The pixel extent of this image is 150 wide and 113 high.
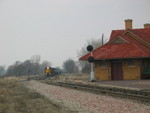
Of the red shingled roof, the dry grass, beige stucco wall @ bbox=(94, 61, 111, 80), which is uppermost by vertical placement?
the red shingled roof

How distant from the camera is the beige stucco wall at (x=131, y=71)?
31.1m

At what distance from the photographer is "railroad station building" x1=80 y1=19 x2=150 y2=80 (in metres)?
31.2

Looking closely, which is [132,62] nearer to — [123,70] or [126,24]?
[123,70]

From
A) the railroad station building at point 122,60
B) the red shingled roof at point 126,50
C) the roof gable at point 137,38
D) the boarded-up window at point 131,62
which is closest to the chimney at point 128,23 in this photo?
the red shingled roof at point 126,50

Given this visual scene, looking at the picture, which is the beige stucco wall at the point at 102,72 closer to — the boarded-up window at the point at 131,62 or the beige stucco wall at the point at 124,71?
the beige stucco wall at the point at 124,71

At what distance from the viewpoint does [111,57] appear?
31.7m

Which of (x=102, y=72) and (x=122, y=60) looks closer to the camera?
(x=122, y=60)

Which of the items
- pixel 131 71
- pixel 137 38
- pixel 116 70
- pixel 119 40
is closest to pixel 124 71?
pixel 131 71

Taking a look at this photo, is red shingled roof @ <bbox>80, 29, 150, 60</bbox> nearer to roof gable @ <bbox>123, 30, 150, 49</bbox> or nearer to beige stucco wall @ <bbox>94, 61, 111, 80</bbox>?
roof gable @ <bbox>123, 30, 150, 49</bbox>

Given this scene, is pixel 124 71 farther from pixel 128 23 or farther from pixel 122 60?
pixel 128 23

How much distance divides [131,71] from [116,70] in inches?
74.0

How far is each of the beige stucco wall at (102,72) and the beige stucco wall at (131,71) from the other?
188 cm

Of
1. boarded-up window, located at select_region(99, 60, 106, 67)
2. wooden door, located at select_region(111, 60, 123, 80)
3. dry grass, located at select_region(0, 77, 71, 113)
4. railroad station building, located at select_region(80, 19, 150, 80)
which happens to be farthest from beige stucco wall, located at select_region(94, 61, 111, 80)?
dry grass, located at select_region(0, 77, 71, 113)

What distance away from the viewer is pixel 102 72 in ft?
109
